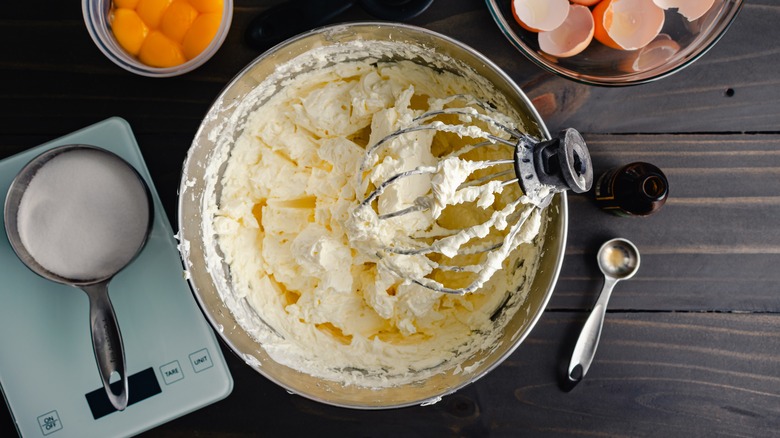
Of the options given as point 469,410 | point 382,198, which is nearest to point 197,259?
point 382,198

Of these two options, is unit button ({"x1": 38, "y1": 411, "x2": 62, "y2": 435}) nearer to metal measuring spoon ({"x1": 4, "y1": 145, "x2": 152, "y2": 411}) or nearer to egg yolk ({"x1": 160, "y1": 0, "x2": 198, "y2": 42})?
metal measuring spoon ({"x1": 4, "y1": 145, "x2": 152, "y2": 411})

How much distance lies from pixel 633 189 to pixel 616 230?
11cm

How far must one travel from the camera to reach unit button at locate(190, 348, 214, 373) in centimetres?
92

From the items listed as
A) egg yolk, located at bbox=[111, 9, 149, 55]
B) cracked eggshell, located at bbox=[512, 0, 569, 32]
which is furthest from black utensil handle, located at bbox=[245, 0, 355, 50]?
cracked eggshell, located at bbox=[512, 0, 569, 32]

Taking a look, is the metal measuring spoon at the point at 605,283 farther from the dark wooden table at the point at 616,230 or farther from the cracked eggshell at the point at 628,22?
the cracked eggshell at the point at 628,22

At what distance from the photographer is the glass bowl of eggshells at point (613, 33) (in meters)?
0.90

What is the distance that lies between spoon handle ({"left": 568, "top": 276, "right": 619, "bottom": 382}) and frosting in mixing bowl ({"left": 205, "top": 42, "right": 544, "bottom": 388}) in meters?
0.21

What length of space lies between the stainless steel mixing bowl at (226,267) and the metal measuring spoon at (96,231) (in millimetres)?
133

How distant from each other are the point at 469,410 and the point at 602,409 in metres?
0.25

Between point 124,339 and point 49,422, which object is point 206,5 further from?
point 49,422

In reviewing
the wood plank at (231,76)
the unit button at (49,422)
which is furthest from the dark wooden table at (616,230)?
the unit button at (49,422)

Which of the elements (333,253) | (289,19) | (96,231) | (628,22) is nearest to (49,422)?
(96,231)

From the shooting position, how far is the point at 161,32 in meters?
0.91

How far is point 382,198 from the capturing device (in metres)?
0.81
